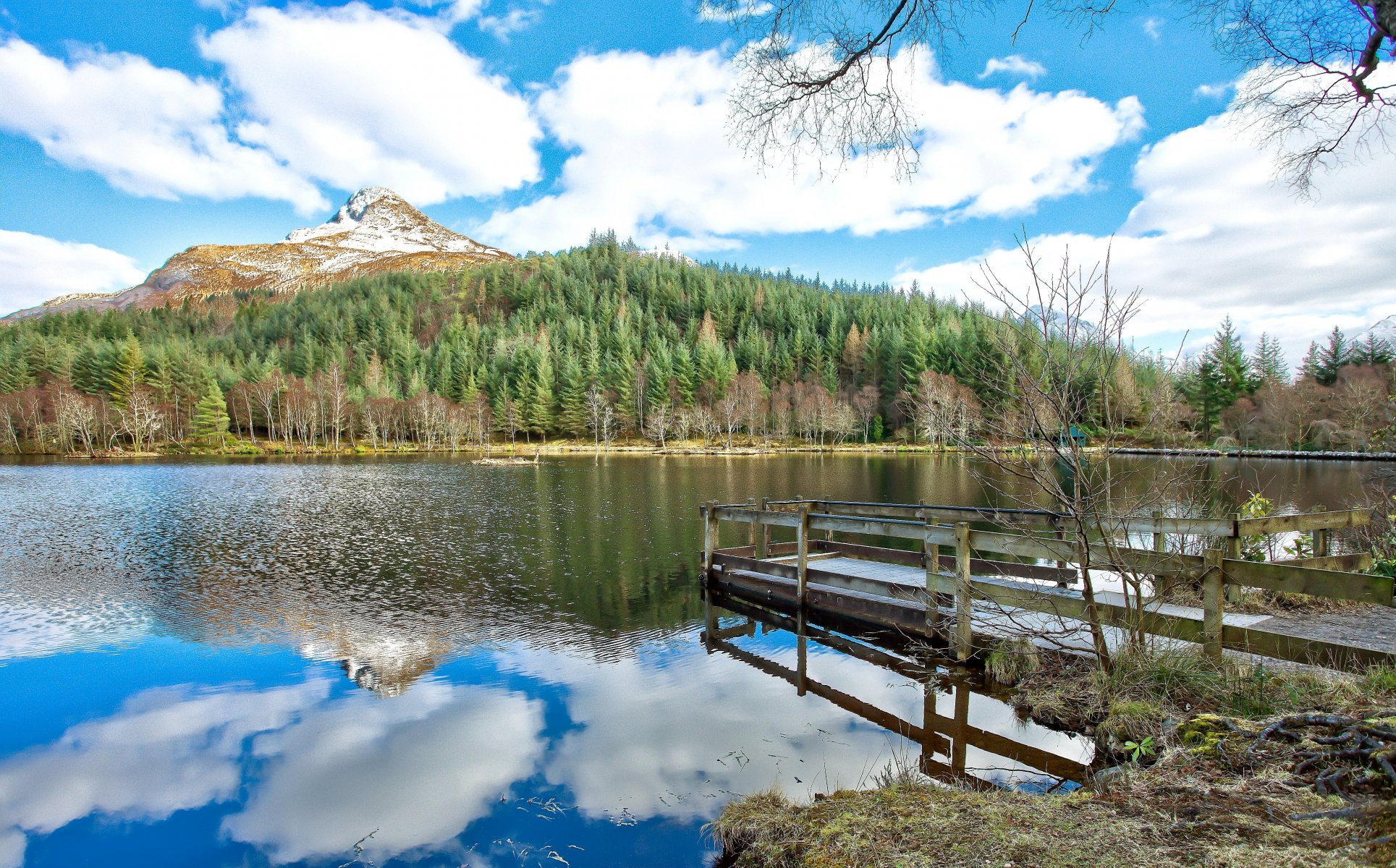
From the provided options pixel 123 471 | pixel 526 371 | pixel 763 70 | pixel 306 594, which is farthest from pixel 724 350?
pixel 763 70

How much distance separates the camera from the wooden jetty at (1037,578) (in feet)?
20.1

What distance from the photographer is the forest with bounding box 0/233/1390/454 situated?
67750mm

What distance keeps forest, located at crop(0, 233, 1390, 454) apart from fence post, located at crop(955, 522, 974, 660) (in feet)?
144

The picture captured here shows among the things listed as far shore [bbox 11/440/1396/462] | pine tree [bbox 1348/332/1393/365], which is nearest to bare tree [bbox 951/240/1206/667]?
far shore [bbox 11/440/1396/462]

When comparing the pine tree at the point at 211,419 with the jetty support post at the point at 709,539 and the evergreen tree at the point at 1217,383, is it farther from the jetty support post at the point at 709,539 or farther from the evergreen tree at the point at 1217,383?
the evergreen tree at the point at 1217,383

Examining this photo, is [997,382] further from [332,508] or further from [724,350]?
[724,350]

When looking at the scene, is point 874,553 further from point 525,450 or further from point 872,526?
point 525,450

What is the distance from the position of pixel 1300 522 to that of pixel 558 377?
9713 cm

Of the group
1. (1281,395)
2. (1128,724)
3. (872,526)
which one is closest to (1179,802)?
(1128,724)

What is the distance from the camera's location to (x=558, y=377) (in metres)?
100

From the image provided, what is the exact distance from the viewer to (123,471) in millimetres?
47344

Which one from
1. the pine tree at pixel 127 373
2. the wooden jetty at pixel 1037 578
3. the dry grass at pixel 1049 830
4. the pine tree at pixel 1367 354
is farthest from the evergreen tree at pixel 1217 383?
the pine tree at pixel 127 373

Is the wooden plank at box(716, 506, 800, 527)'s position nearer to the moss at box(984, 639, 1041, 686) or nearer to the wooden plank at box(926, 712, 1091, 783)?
the moss at box(984, 639, 1041, 686)

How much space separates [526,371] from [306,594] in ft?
→ 283
